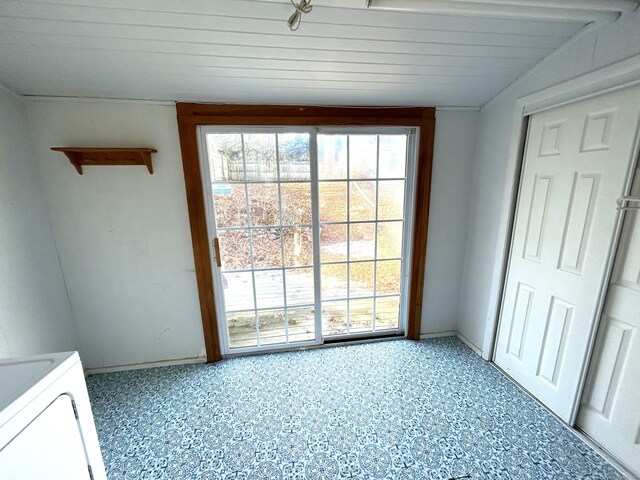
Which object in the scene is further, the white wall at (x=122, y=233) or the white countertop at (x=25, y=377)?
the white wall at (x=122, y=233)

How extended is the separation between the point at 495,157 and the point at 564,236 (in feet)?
2.45

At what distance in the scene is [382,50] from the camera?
1.46 metres

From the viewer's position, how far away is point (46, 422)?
2.37 feet

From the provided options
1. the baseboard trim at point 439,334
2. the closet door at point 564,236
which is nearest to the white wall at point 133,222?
the closet door at point 564,236

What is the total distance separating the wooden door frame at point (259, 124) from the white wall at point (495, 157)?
42cm

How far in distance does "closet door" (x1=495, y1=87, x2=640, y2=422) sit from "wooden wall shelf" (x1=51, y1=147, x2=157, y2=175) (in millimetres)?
2551

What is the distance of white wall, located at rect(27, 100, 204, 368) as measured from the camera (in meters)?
1.72

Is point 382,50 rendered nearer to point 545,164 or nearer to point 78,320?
point 545,164

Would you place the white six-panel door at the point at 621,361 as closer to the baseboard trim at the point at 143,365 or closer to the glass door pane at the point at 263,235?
the glass door pane at the point at 263,235

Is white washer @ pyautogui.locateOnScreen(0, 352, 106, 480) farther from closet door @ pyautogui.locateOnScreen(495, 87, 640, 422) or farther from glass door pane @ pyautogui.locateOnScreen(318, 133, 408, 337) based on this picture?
closet door @ pyautogui.locateOnScreen(495, 87, 640, 422)

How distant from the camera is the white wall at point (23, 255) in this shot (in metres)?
1.48

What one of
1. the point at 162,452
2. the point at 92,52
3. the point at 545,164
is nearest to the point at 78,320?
the point at 162,452

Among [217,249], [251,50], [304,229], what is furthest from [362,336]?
[251,50]

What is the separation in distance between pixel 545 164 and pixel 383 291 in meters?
1.47
